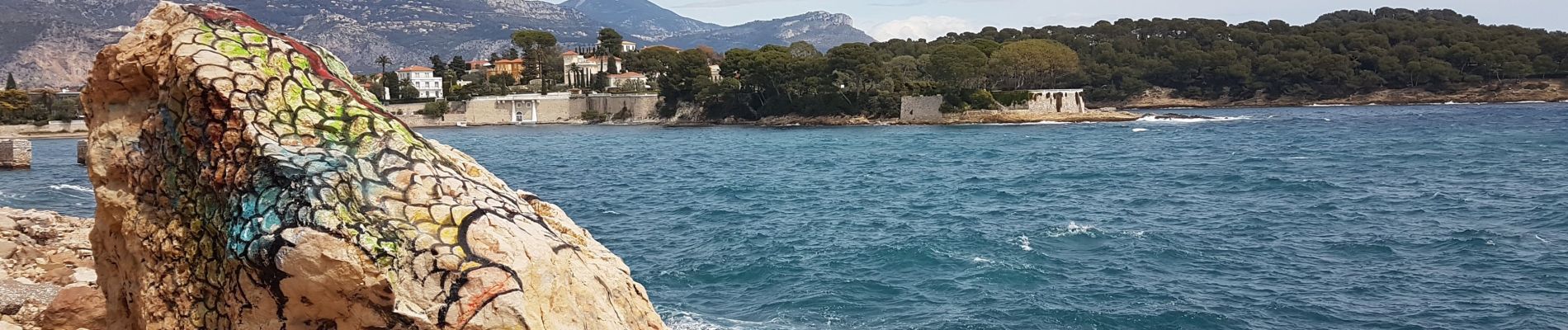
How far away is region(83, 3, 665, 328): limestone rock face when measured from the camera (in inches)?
197

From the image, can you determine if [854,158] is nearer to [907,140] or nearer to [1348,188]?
[907,140]

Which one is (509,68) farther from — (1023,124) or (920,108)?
(1023,124)

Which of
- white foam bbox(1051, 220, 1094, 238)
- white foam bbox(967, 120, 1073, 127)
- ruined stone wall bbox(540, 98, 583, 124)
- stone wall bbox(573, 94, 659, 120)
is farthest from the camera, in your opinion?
ruined stone wall bbox(540, 98, 583, 124)

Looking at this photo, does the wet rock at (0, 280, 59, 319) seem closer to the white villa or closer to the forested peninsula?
the forested peninsula

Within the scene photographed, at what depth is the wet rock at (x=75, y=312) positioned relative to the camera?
27.2ft

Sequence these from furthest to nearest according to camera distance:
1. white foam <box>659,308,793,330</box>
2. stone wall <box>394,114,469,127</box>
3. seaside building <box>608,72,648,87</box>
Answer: seaside building <box>608,72,648,87</box>
stone wall <box>394,114,469,127</box>
white foam <box>659,308,793,330</box>

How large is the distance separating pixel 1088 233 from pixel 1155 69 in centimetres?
11132

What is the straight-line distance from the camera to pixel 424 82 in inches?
4843

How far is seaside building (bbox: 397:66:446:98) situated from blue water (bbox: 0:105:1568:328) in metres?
74.6

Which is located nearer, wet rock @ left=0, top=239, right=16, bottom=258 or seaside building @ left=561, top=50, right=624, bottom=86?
wet rock @ left=0, top=239, right=16, bottom=258

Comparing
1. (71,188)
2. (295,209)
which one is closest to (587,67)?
(71,188)

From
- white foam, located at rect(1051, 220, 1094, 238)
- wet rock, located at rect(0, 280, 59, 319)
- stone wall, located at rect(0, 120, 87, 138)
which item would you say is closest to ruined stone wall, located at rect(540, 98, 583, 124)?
stone wall, located at rect(0, 120, 87, 138)

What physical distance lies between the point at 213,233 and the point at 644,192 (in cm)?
2690

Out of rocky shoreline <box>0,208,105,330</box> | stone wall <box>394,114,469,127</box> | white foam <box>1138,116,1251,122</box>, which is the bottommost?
stone wall <box>394,114,469,127</box>
